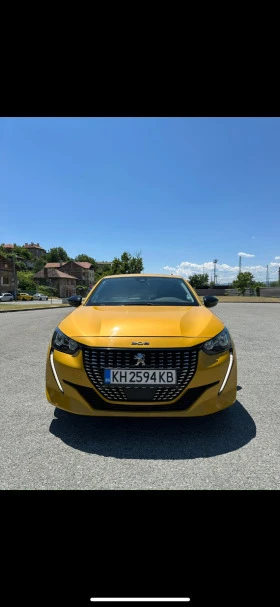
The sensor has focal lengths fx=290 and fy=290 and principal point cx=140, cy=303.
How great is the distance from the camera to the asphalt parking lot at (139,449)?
181 cm

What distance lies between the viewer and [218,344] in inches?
91.9

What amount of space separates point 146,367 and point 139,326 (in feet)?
1.19

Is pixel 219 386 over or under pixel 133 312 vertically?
under

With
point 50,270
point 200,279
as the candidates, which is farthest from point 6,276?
point 200,279

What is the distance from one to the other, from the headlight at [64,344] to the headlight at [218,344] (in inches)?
39.6

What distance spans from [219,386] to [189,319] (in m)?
0.63

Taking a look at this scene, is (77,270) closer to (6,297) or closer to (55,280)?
(55,280)

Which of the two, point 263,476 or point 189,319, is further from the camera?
point 189,319

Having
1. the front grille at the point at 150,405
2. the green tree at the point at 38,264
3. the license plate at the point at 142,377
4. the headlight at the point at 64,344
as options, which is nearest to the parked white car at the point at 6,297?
the headlight at the point at 64,344

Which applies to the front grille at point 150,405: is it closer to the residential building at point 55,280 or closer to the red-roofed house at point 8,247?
the residential building at point 55,280
